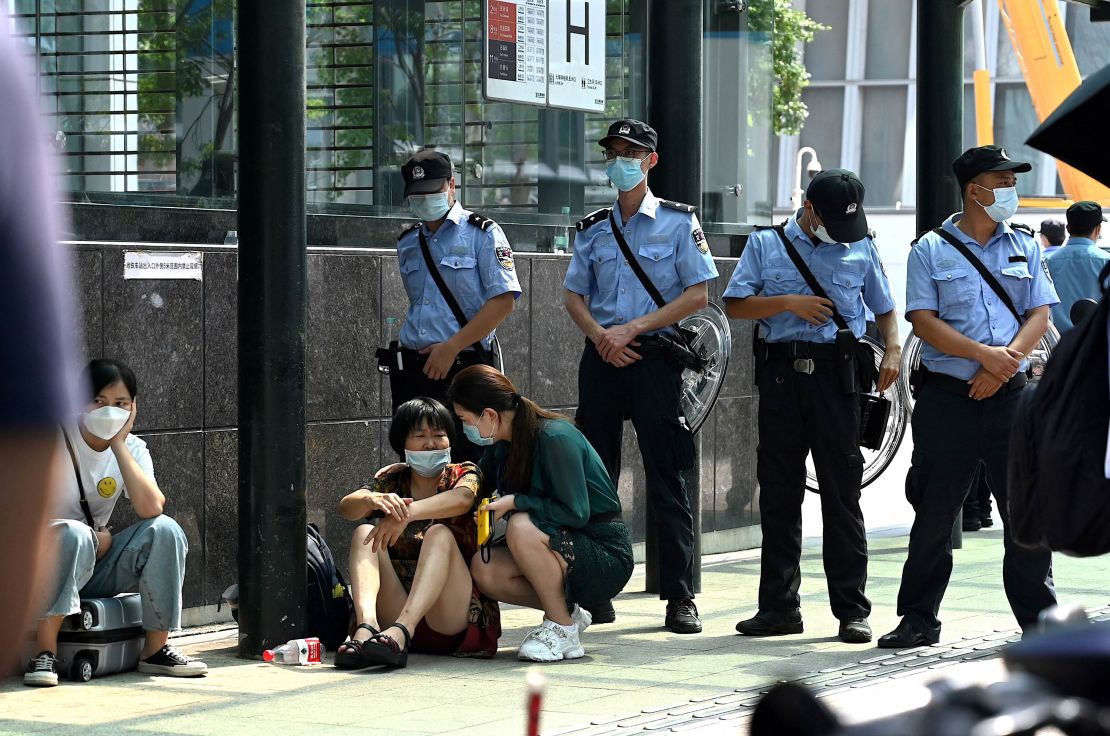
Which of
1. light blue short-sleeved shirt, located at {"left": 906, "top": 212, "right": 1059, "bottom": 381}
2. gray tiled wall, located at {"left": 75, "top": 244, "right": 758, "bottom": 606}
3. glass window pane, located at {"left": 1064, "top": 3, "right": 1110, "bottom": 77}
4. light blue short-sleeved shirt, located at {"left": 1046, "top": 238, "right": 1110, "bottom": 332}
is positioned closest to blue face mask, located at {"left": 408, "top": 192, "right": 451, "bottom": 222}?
gray tiled wall, located at {"left": 75, "top": 244, "right": 758, "bottom": 606}

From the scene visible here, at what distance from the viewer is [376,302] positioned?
8.35 meters

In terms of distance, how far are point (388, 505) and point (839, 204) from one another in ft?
7.14

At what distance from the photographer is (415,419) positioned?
23.7 ft

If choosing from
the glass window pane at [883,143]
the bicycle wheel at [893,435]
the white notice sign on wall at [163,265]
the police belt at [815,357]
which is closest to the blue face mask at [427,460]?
the white notice sign on wall at [163,265]

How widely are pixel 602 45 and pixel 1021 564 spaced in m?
Answer: 3.94

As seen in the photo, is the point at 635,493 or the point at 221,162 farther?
the point at 635,493

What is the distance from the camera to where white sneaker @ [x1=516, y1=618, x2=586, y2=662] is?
7.00 meters

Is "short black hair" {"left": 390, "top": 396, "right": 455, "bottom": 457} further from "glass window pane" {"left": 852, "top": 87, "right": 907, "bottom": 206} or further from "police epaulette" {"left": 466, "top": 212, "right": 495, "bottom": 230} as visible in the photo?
"glass window pane" {"left": 852, "top": 87, "right": 907, "bottom": 206}

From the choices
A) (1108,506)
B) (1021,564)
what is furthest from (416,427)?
(1108,506)

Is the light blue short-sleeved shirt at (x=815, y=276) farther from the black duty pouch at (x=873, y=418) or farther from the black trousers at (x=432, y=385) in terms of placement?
the black trousers at (x=432, y=385)

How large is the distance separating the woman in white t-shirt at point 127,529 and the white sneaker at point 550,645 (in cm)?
123

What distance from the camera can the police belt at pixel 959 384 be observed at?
23.4 ft

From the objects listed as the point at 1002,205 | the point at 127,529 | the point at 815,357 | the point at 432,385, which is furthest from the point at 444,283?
the point at 1002,205

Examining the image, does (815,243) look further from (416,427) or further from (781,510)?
(416,427)
